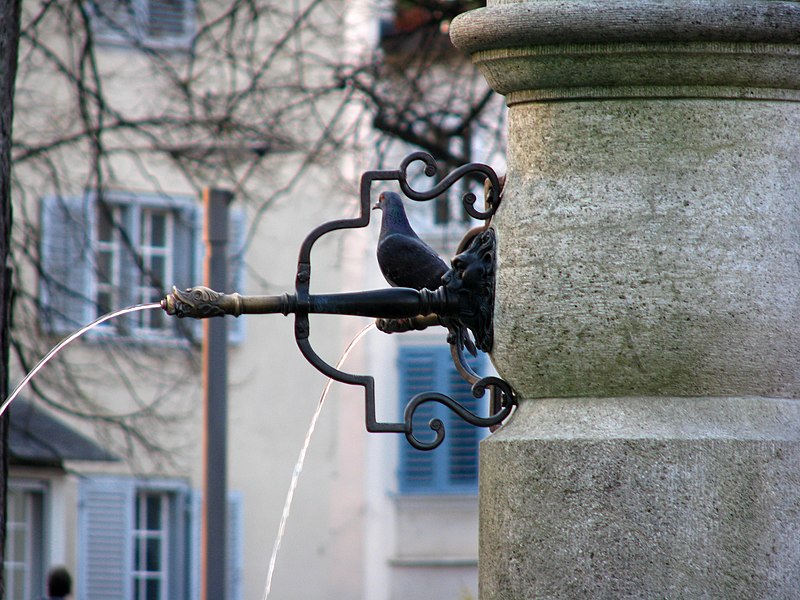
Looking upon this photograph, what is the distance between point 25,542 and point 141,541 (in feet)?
5.40

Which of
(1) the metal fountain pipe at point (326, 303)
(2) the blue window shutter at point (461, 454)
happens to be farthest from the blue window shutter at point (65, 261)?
(1) the metal fountain pipe at point (326, 303)

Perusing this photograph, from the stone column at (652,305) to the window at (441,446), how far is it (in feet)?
60.1

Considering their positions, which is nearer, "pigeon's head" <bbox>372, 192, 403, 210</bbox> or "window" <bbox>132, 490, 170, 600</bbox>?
"pigeon's head" <bbox>372, 192, 403, 210</bbox>

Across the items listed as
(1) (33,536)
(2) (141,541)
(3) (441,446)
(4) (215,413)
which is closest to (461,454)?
(3) (441,446)

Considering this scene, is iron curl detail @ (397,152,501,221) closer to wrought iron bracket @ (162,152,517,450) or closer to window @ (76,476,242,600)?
wrought iron bracket @ (162,152,517,450)

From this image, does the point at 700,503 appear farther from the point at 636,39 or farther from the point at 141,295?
the point at 141,295

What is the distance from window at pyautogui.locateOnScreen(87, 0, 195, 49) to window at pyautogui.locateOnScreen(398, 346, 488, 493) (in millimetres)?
5046

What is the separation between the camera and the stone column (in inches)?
129

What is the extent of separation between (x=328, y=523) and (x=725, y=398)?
18086 millimetres

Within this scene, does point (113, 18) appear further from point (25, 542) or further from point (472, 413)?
point (472, 413)

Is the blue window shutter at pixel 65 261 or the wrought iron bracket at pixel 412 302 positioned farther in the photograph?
the blue window shutter at pixel 65 261

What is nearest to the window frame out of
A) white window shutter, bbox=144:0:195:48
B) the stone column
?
white window shutter, bbox=144:0:195:48

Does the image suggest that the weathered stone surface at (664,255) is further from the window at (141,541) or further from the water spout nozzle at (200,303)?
the window at (141,541)

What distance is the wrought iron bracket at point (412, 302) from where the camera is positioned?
11.5 ft
